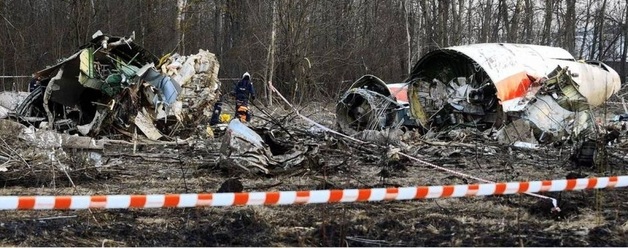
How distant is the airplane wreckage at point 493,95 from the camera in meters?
11.5

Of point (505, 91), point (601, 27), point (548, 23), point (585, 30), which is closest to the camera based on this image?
point (505, 91)

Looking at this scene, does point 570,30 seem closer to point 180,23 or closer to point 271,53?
point 271,53

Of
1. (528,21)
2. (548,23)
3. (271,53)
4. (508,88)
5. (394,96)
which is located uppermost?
(528,21)

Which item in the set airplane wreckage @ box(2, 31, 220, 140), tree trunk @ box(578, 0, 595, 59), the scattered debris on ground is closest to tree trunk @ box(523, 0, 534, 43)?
tree trunk @ box(578, 0, 595, 59)

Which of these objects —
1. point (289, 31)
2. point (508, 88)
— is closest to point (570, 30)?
point (289, 31)

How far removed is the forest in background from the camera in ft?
78.1

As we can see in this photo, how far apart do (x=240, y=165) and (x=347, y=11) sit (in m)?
22.7

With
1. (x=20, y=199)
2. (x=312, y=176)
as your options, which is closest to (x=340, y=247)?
(x=20, y=199)

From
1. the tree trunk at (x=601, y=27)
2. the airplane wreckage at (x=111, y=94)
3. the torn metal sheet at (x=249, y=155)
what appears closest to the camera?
the torn metal sheet at (x=249, y=155)

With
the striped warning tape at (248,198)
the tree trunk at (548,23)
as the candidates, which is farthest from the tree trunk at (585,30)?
the striped warning tape at (248,198)

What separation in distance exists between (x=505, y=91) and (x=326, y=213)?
675 cm

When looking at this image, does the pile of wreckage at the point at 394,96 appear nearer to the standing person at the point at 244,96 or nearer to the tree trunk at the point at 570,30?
the standing person at the point at 244,96

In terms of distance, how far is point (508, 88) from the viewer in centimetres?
1170

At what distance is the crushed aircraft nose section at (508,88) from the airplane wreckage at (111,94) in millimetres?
4533
